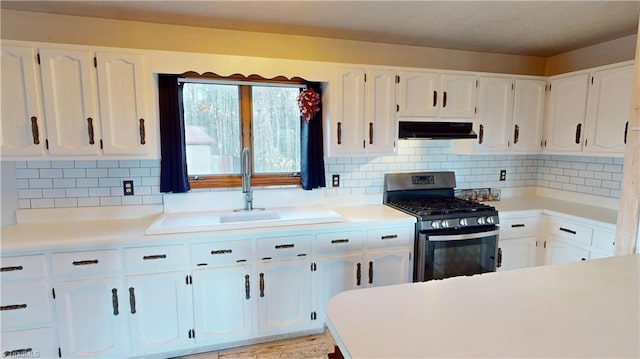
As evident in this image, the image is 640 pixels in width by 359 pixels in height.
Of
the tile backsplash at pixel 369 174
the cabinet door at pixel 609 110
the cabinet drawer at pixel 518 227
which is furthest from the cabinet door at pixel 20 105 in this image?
the cabinet door at pixel 609 110

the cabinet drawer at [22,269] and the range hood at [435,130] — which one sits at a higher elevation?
the range hood at [435,130]

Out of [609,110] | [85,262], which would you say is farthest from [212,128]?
[609,110]

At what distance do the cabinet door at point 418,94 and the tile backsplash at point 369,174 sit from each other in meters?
0.39

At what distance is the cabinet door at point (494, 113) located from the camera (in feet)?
10.0

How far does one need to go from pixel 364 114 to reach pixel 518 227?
Result: 1.70m

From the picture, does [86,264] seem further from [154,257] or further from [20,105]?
[20,105]

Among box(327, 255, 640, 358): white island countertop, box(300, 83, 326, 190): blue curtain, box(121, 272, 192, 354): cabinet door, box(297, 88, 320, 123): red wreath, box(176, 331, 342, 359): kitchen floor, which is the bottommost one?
box(176, 331, 342, 359): kitchen floor

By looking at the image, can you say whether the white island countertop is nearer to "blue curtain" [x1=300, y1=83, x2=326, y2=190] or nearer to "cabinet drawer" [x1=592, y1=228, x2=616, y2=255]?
"cabinet drawer" [x1=592, y1=228, x2=616, y2=255]

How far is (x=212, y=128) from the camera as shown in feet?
9.18

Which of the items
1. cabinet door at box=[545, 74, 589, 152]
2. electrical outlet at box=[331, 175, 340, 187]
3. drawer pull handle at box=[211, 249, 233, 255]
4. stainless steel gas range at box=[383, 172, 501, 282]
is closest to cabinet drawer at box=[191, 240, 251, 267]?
drawer pull handle at box=[211, 249, 233, 255]

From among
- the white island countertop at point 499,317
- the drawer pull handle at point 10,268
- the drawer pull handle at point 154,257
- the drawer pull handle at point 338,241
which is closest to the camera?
the white island countertop at point 499,317

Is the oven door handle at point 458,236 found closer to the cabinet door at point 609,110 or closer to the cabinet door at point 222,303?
the cabinet door at point 609,110

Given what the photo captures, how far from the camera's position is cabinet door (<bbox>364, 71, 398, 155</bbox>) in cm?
278

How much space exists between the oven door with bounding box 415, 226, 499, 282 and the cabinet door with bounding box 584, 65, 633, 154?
1.09 meters
